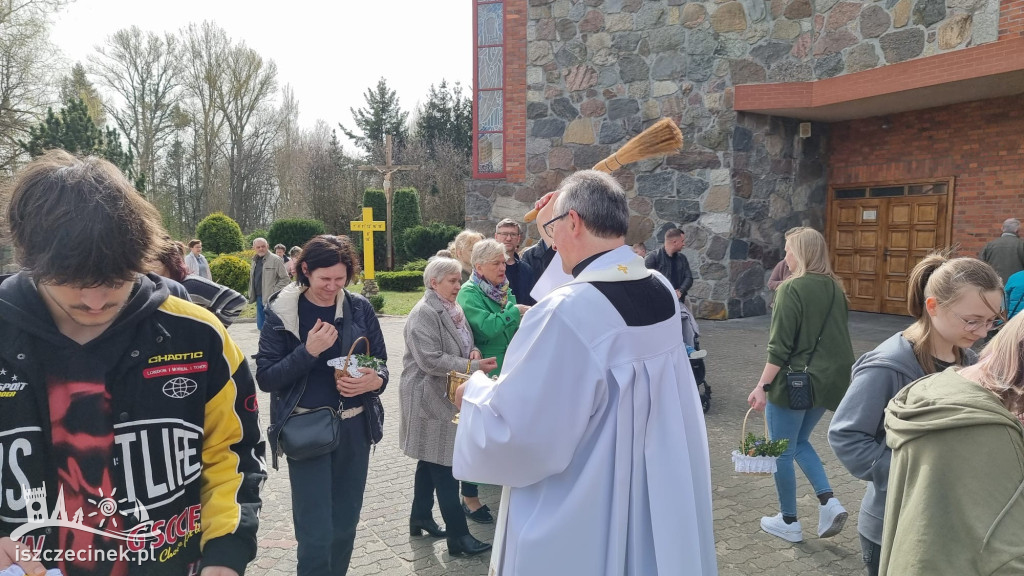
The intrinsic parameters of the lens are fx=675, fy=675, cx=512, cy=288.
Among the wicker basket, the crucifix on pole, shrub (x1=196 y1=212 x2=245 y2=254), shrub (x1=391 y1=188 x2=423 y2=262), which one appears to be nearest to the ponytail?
the wicker basket

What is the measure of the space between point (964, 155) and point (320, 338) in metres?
12.0

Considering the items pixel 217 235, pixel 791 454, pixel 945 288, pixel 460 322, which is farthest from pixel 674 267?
pixel 217 235

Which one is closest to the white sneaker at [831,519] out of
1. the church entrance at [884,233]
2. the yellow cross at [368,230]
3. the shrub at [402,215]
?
the church entrance at [884,233]

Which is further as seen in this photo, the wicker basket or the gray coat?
the gray coat

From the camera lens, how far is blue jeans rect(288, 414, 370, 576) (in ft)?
10.4

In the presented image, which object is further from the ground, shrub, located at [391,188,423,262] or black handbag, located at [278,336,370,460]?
shrub, located at [391,188,423,262]

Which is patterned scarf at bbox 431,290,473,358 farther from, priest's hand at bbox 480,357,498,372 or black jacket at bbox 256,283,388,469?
black jacket at bbox 256,283,388,469

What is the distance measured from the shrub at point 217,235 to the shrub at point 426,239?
6.75 meters

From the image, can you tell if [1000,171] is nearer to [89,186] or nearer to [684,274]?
[684,274]

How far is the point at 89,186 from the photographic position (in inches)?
62.0

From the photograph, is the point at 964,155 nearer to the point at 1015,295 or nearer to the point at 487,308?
the point at 1015,295

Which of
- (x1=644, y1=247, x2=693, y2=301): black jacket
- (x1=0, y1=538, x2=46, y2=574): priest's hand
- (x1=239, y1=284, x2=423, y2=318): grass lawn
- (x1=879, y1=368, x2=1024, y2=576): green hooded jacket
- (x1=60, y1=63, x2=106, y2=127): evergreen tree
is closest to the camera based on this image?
(x1=879, y1=368, x2=1024, y2=576): green hooded jacket

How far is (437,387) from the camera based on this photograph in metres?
4.18

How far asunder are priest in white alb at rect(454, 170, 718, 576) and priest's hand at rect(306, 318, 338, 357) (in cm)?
122
